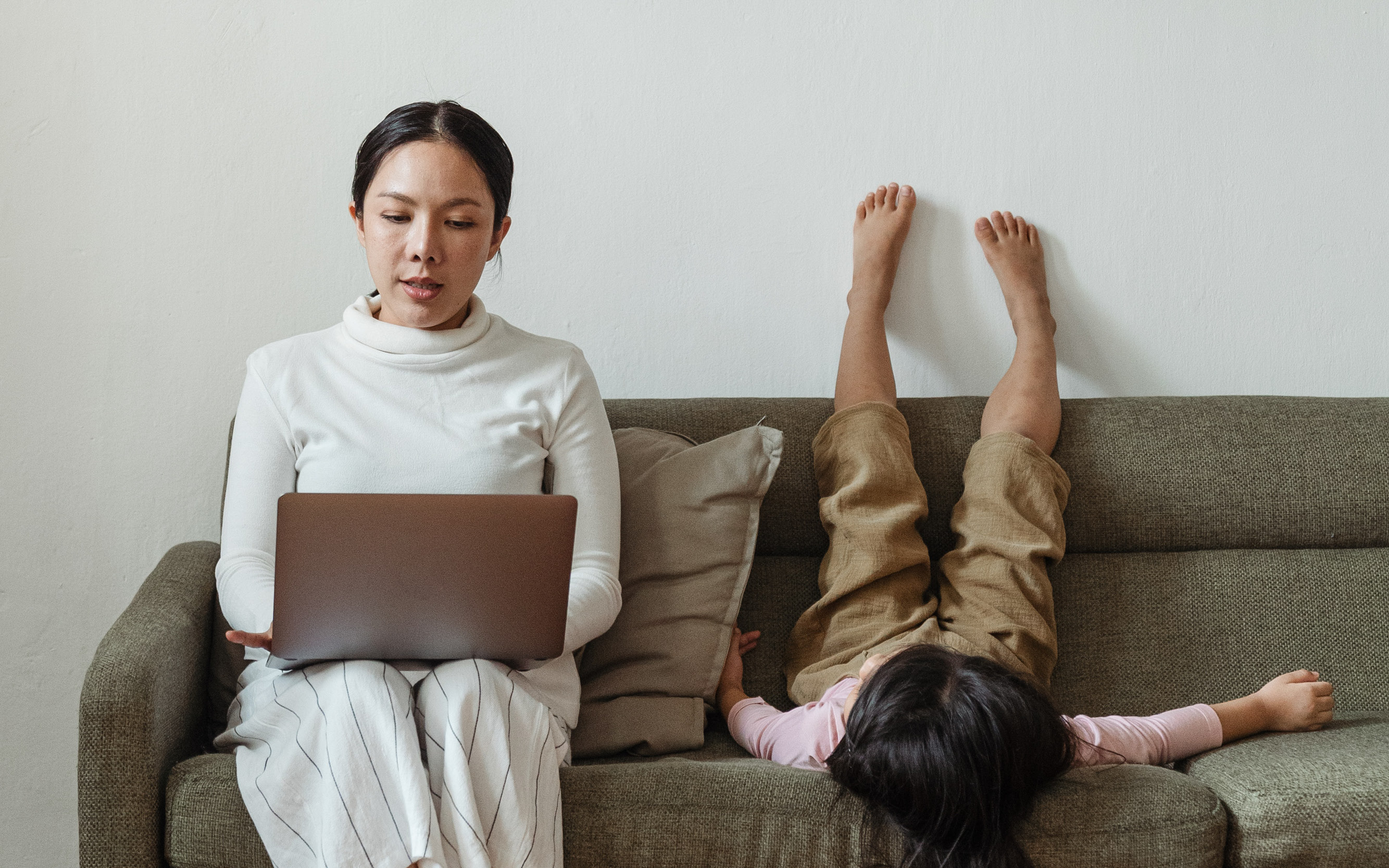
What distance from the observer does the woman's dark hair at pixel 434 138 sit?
1391mm

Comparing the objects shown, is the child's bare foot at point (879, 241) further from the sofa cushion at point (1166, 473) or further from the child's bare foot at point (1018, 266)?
the sofa cushion at point (1166, 473)

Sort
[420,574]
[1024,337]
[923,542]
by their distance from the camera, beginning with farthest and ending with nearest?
[1024,337]
[923,542]
[420,574]

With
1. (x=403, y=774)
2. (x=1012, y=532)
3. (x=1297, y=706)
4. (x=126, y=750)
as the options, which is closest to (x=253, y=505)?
(x=126, y=750)

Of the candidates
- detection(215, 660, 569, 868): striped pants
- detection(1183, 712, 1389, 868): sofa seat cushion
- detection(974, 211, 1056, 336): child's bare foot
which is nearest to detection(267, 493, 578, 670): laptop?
detection(215, 660, 569, 868): striped pants

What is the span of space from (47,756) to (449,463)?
107 centimetres

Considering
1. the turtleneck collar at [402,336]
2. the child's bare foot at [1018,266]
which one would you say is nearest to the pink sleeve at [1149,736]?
the child's bare foot at [1018,266]

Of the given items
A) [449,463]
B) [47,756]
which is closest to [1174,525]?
[449,463]

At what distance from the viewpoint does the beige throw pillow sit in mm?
1479

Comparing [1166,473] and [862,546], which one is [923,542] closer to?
[862,546]

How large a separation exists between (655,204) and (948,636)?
903mm

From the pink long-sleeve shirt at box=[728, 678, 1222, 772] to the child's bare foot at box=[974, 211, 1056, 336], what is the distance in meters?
0.73

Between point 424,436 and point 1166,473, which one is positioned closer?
point 424,436

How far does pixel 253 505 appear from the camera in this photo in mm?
1347

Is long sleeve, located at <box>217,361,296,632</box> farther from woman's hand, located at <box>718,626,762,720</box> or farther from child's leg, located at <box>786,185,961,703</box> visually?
child's leg, located at <box>786,185,961,703</box>
